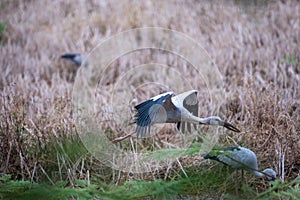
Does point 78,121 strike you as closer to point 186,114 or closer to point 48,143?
point 48,143

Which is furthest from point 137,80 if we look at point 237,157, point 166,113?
point 237,157

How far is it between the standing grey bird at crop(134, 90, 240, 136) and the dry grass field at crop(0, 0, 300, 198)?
0.31m

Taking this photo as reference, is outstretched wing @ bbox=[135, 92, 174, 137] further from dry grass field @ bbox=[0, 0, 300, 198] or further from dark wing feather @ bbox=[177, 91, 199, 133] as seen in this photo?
dry grass field @ bbox=[0, 0, 300, 198]

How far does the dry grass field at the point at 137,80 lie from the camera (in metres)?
3.04

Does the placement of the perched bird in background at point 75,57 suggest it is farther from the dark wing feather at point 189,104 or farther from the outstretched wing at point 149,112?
the outstretched wing at point 149,112

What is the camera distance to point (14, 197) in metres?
2.05

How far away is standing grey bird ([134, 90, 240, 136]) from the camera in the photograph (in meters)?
2.70

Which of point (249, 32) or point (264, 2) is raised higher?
point (264, 2)

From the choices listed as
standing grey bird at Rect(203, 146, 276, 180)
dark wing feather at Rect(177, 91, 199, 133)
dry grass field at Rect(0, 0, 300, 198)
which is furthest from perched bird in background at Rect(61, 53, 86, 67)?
standing grey bird at Rect(203, 146, 276, 180)

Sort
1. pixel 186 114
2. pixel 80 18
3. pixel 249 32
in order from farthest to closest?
pixel 80 18, pixel 249 32, pixel 186 114

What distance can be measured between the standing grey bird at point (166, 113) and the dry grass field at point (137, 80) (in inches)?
12.1

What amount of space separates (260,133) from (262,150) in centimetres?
15

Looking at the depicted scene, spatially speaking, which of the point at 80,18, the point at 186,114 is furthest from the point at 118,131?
the point at 80,18

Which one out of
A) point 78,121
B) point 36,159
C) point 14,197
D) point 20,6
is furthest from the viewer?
point 20,6
